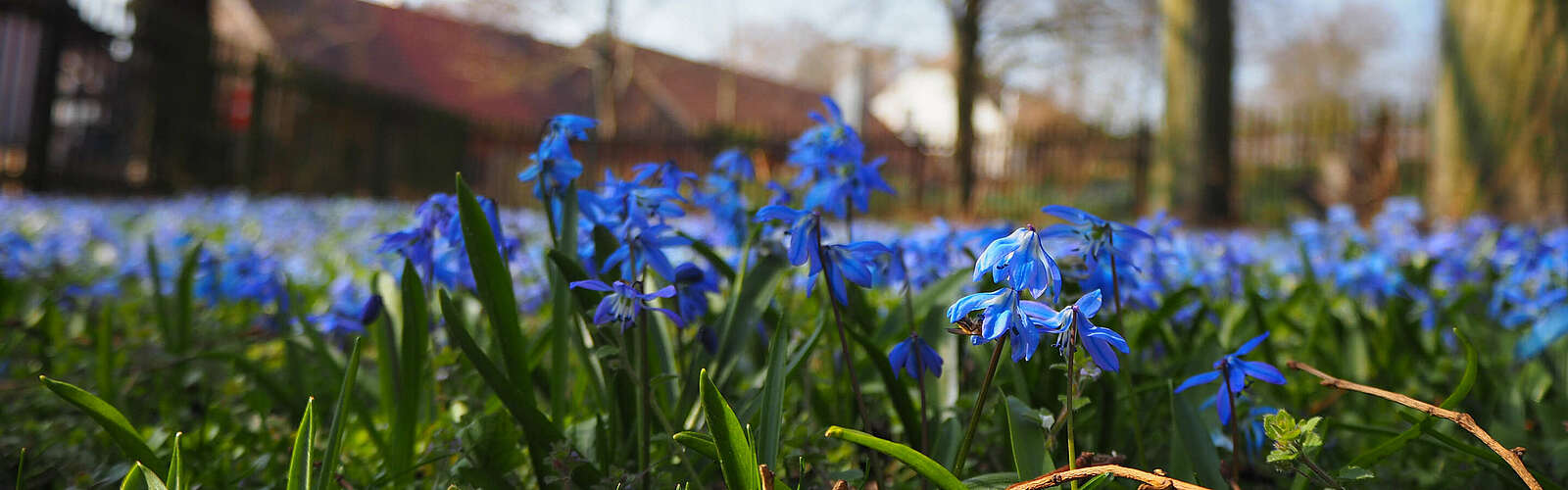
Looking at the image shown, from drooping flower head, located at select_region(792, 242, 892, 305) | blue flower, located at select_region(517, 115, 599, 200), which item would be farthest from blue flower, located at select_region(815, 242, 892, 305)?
blue flower, located at select_region(517, 115, 599, 200)

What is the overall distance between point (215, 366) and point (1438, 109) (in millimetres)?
7078

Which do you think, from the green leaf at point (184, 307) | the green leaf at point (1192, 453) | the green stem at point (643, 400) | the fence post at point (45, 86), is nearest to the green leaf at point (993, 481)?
the green leaf at point (1192, 453)

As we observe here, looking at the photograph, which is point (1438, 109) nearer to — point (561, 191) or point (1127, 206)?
point (561, 191)

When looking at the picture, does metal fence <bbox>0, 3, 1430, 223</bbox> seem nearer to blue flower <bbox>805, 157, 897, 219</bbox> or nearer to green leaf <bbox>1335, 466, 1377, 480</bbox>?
blue flower <bbox>805, 157, 897, 219</bbox>

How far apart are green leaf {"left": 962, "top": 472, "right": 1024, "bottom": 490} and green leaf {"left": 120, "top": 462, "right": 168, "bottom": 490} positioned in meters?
0.84

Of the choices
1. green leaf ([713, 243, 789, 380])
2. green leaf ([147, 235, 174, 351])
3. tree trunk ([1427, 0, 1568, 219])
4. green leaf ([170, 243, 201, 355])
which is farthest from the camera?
tree trunk ([1427, 0, 1568, 219])

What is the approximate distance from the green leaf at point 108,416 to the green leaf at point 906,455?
77 cm

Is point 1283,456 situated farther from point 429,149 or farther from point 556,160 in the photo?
point 429,149

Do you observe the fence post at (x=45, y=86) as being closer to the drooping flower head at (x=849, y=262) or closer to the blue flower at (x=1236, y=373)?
the drooping flower head at (x=849, y=262)

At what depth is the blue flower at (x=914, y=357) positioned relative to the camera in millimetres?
1104

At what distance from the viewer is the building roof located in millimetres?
26688

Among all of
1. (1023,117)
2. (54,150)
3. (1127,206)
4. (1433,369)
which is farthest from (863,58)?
(1433,369)

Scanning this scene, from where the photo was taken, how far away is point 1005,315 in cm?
82

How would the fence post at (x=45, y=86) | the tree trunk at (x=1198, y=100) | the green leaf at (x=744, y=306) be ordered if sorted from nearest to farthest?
1. the green leaf at (x=744, y=306)
2. the tree trunk at (x=1198, y=100)
3. the fence post at (x=45, y=86)
